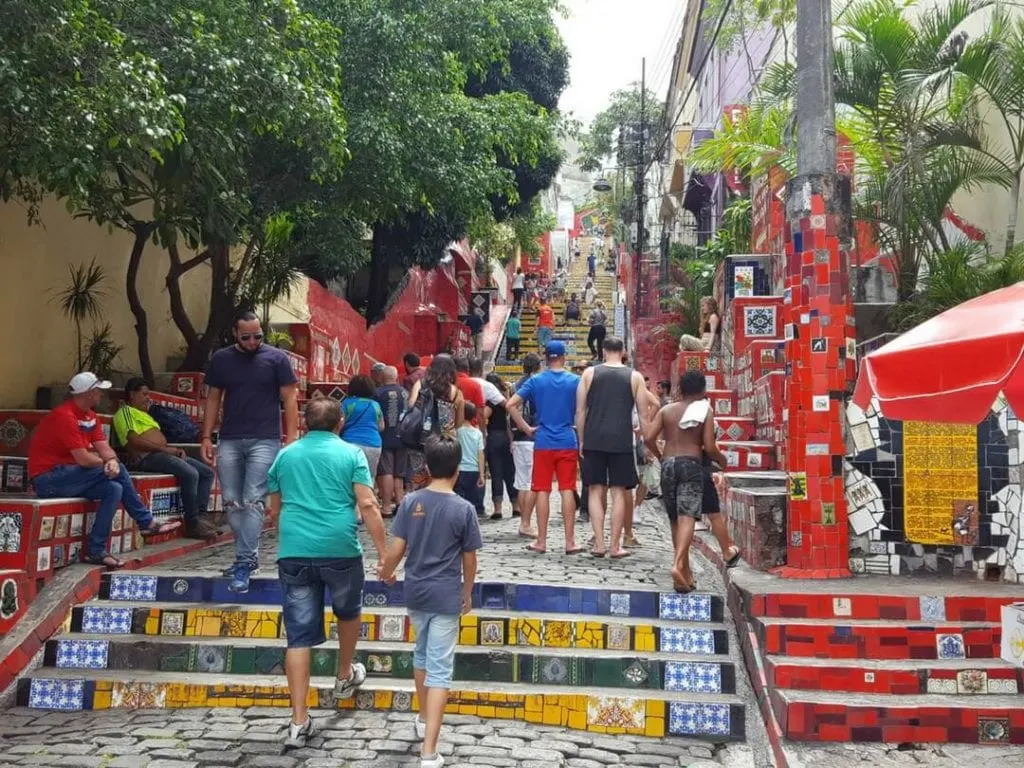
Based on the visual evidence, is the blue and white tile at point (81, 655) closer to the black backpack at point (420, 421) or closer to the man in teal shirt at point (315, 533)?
the man in teal shirt at point (315, 533)

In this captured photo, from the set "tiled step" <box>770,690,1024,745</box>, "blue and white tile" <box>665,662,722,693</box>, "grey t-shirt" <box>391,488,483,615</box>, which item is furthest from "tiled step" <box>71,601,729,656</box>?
"grey t-shirt" <box>391,488,483,615</box>

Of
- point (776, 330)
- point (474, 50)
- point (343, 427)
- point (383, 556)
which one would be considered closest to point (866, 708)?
point (383, 556)

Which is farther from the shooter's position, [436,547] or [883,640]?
[883,640]

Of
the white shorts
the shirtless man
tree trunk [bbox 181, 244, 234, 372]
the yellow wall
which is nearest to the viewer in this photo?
the shirtless man

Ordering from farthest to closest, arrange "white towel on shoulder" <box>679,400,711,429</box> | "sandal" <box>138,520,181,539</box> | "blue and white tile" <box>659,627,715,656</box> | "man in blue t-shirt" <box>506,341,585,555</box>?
"man in blue t-shirt" <box>506,341,585,555</box> < "sandal" <box>138,520,181,539</box> < "white towel on shoulder" <box>679,400,711,429</box> < "blue and white tile" <box>659,627,715,656</box>

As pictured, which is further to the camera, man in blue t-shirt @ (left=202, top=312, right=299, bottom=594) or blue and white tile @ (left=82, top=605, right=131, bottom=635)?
man in blue t-shirt @ (left=202, top=312, right=299, bottom=594)

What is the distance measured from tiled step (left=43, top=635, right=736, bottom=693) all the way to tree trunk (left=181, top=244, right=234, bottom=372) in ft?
18.0

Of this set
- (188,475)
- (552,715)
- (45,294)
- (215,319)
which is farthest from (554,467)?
(45,294)

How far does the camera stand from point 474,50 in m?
12.1

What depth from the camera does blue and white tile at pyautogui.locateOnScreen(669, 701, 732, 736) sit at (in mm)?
5340

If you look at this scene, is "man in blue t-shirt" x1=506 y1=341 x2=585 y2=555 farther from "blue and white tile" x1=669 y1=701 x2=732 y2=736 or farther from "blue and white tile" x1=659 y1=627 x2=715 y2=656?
"blue and white tile" x1=669 y1=701 x2=732 y2=736

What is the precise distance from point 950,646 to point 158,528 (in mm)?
5735

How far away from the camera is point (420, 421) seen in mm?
7906

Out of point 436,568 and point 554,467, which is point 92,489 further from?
point 554,467
